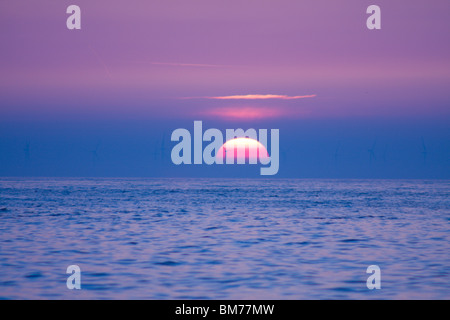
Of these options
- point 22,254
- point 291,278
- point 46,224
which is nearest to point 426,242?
point 291,278

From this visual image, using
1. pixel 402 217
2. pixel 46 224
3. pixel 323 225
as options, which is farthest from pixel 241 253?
pixel 402 217

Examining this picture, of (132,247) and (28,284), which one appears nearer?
(28,284)

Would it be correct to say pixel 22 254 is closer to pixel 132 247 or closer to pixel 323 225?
pixel 132 247

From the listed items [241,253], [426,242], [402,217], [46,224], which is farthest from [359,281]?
[402,217]

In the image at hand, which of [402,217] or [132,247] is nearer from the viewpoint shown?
[132,247]

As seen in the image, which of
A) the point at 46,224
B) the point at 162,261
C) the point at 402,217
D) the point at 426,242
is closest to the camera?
the point at 162,261
